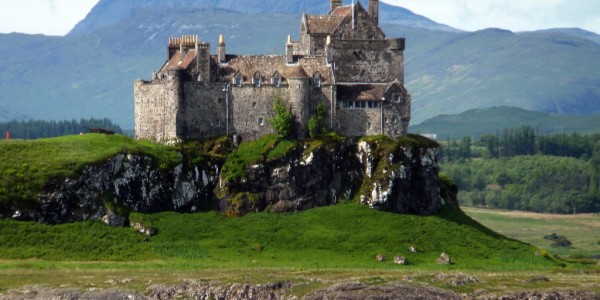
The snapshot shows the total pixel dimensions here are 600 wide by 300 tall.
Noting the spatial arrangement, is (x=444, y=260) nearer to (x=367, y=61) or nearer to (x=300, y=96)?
(x=300, y=96)

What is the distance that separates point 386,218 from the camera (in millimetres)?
132250

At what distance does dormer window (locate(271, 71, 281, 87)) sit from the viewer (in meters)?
137

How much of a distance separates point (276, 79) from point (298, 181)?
35.8 ft

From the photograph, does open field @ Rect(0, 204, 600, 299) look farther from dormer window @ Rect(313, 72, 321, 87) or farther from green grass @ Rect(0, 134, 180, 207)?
dormer window @ Rect(313, 72, 321, 87)

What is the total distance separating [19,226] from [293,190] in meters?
27.8

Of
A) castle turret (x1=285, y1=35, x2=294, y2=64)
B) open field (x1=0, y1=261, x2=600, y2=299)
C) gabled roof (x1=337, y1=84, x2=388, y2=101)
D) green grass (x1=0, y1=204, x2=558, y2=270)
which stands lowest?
open field (x1=0, y1=261, x2=600, y2=299)

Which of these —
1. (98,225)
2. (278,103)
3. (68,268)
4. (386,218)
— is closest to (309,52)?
(278,103)

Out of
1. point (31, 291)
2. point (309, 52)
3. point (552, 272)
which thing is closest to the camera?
point (31, 291)

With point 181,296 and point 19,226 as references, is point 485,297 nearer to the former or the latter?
point 181,296

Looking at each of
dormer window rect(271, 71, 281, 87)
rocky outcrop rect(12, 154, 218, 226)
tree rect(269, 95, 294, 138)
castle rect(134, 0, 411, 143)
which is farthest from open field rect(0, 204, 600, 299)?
dormer window rect(271, 71, 281, 87)

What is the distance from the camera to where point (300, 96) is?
446ft

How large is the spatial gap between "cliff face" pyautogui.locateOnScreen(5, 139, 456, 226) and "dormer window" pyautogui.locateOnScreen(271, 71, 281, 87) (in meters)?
6.80

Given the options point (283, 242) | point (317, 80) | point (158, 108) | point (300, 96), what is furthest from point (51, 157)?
point (317, 80)

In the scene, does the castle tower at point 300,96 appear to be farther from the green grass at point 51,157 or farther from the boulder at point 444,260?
the boulder at point 444,260
